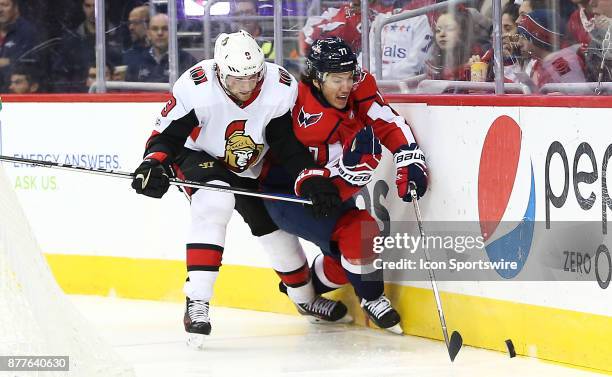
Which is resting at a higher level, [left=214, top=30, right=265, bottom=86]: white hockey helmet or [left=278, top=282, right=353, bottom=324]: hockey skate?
[left=214, top=30, right=265, bottom=86]: white hockey helmet

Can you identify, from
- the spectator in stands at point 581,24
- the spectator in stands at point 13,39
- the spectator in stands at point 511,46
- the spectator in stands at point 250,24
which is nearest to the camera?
the spectator in stands at point 581,24

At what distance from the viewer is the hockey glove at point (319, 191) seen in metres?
5.41

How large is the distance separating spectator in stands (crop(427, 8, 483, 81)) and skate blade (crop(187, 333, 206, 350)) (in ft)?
4.67

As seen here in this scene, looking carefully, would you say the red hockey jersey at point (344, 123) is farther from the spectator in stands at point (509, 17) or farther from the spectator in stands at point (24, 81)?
the spectator in stands at point (24, 81)

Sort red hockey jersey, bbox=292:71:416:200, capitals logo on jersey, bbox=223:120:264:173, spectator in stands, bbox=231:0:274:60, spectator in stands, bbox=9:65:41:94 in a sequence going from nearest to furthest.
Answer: red hockey jersey, bbox=292:71:416:200
capitals logo on jersey, bbox=223:120:264:173
spectator in stands, bbox=231:0:274:60
spectator in stands, bbox=9:65:41:94

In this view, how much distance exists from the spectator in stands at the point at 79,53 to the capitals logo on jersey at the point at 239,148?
5.54ft

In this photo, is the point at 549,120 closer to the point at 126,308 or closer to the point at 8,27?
the point at 126,308

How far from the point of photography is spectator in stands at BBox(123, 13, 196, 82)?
6.91 meters

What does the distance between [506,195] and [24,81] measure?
3.56 m

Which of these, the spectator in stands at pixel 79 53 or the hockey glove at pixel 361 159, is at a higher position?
the spectator in stands at pixel 79 53

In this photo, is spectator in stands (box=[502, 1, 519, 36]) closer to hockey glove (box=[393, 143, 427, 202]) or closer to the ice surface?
hockey glove (box=[393, 143, 427, 202])

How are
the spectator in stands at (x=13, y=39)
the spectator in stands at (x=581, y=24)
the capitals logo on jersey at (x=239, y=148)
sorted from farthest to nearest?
the spectator in stands at (x=13, y=39) < the capitals logo on jersey at (x=239, y=148) < the spectator in stands at (x=581, y=24)

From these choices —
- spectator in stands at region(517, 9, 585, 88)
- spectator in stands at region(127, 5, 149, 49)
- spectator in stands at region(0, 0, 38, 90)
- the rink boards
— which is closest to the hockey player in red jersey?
the rink boards

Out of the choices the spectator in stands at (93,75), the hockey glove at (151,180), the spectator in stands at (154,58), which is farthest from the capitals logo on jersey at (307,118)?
the spectator in stands at (93,75)
